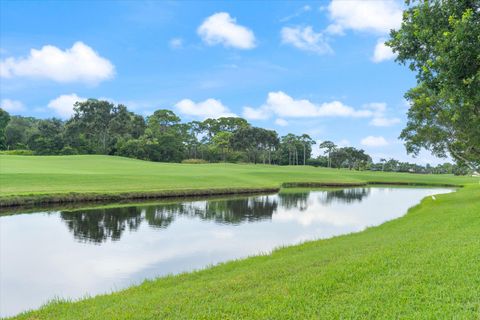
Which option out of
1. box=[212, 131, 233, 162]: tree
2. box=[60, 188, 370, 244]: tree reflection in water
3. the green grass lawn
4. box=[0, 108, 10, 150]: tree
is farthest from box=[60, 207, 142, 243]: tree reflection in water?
box=[212, 131, 233, 162]: tree

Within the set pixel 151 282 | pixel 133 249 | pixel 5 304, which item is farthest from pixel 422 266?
pixel 133 249

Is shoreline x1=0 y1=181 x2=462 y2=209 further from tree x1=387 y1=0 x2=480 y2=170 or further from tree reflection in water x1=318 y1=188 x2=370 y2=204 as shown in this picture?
tree x1=387 y1=0 x2=480 y2=170

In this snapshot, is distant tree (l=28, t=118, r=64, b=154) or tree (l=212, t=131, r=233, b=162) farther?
tree (l=212, t=131, r=233, b=162)

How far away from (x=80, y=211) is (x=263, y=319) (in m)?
24.9

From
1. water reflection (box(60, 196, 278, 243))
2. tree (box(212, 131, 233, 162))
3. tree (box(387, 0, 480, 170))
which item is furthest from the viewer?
tree (box(212, 131, 233, 162))

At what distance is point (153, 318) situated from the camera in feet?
23.7

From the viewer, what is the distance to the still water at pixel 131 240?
13109mm

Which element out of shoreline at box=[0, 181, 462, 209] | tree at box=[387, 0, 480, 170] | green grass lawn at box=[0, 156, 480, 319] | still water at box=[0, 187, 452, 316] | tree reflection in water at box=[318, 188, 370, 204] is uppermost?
tree at box=[387, 0, 480, 170]

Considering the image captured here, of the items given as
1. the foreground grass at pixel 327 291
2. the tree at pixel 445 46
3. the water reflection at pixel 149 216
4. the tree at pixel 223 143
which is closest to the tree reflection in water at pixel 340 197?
the water reflection at pixel 149 216

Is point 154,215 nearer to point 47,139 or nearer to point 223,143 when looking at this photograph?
point 47,139

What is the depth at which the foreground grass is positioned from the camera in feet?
22.1

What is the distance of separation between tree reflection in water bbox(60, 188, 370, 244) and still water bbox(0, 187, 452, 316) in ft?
0.20

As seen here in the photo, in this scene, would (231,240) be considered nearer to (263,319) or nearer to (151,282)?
(151,282)

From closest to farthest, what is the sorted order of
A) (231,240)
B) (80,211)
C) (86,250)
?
(86,250) < (231,240) < (80,211)
